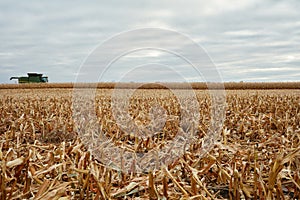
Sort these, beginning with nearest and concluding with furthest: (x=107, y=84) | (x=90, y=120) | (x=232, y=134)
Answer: (x=232, y=134)
(x=90, y=120)
(x=107, y=84)

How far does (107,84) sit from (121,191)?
2289cm

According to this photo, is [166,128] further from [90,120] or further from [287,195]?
[287,195]

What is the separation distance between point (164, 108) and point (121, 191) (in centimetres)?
357

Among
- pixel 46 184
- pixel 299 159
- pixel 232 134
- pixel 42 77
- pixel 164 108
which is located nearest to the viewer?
pixel 46 184

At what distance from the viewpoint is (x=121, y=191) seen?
6.12ft

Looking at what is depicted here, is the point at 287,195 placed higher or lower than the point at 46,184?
lower

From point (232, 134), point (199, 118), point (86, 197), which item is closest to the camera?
point (86, 197)

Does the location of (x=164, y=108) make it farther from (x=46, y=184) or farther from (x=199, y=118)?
(x=46, y=184)

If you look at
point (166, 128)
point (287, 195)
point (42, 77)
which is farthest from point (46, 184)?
point (42, 77)

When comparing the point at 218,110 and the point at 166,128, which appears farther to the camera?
the point at 218,110

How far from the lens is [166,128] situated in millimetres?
3844

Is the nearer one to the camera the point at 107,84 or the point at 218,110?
the point at 218,110

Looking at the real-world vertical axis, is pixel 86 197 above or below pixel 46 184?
below

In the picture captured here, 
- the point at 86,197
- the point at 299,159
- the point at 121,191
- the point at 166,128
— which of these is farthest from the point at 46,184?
the point at 166,128
